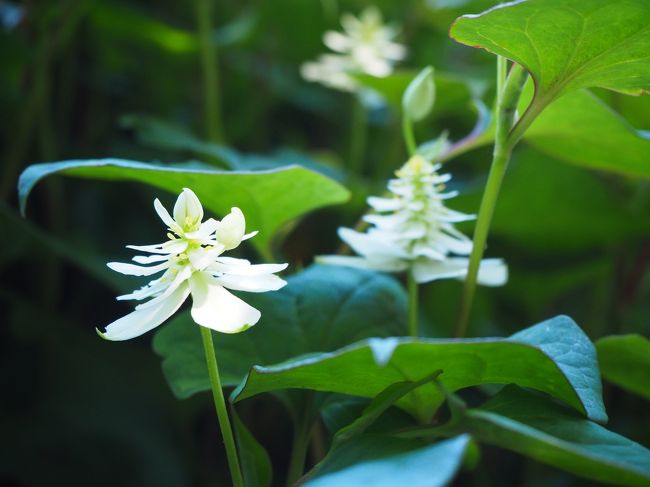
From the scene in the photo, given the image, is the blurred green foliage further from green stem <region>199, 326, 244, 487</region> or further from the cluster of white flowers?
green stem <region>199, 326, 244, 487</region>

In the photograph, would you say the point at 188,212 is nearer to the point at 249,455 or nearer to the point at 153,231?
the point at 249,455

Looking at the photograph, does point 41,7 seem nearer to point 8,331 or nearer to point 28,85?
point 28,85

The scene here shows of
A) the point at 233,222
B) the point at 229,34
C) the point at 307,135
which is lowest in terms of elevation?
the point at 233,222

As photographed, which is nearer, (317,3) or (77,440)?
(77,440)

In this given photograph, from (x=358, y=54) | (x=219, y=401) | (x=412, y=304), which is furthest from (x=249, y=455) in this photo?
(x=358, y=54)

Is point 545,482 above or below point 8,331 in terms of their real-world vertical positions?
below

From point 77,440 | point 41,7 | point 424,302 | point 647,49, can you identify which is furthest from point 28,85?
point 647,49

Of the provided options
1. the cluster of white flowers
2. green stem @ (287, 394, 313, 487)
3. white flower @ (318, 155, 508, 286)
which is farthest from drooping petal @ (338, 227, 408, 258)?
the cluster of white flowers
